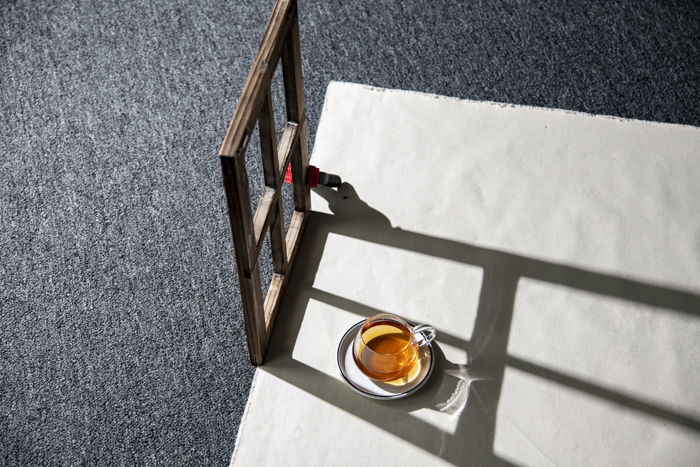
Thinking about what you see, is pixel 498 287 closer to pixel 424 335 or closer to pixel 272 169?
pixel 424 335

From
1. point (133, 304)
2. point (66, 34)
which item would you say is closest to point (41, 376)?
point (133, 304)

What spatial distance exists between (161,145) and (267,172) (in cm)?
49

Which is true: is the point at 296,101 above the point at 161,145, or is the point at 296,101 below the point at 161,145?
above

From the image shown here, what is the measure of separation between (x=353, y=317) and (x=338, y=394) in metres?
0.10

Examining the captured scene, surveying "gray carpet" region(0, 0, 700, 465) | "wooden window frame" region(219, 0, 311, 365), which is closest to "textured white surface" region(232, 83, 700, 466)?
"wooden window frame" region(219, 0, 311, 365)

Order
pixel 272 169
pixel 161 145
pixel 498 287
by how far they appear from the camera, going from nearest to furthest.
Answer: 1. pixel 272 169
2. pixel 498 287
3. pixel 161 145

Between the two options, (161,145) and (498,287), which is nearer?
(498,287)

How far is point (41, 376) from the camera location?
39.4 inches

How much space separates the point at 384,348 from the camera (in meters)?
0.83

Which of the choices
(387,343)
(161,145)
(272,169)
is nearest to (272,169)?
(272,169)

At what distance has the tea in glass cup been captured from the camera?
0.82 m

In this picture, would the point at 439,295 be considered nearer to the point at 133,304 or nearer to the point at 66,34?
the point at 133,304

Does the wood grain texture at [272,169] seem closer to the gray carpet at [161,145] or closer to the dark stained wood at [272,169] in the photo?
the dark stained wood at [272,169]

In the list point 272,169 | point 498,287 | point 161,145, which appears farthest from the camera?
point 161,145
